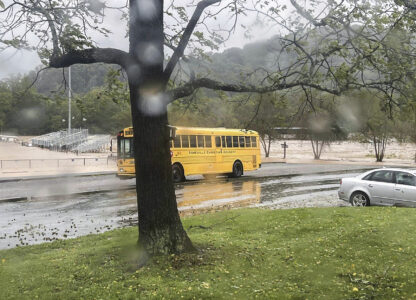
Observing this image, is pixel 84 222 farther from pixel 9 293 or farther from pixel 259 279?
pixel 259 279

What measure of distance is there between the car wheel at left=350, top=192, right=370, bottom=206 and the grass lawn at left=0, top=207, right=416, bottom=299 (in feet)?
14.7

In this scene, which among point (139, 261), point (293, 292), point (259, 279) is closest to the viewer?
point (293, 292)

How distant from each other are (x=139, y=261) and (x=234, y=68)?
175 inches

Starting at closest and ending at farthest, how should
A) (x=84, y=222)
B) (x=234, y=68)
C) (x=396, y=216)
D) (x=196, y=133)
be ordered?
1. (x=234, y=68)
2. (x=396, y=216)
3. (x=84, y=222)
4. (x=196, y=133)

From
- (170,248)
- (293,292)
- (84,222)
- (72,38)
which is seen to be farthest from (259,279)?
(84,222)

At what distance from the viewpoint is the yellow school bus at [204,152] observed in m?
22.2

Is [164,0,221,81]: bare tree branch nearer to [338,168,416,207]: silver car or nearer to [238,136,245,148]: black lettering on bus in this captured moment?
[338,168,416,207]: silver car

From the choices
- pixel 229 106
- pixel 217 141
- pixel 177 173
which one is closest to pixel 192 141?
pixel 177 173

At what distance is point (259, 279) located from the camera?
19.8ft

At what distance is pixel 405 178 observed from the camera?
527 inches

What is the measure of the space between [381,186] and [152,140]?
30.9ft

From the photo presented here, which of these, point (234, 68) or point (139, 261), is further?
point (234, 68)

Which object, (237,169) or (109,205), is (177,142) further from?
(109,205)

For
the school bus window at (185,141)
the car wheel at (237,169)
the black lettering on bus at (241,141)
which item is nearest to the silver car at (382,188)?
the school bus window at (185,141)
